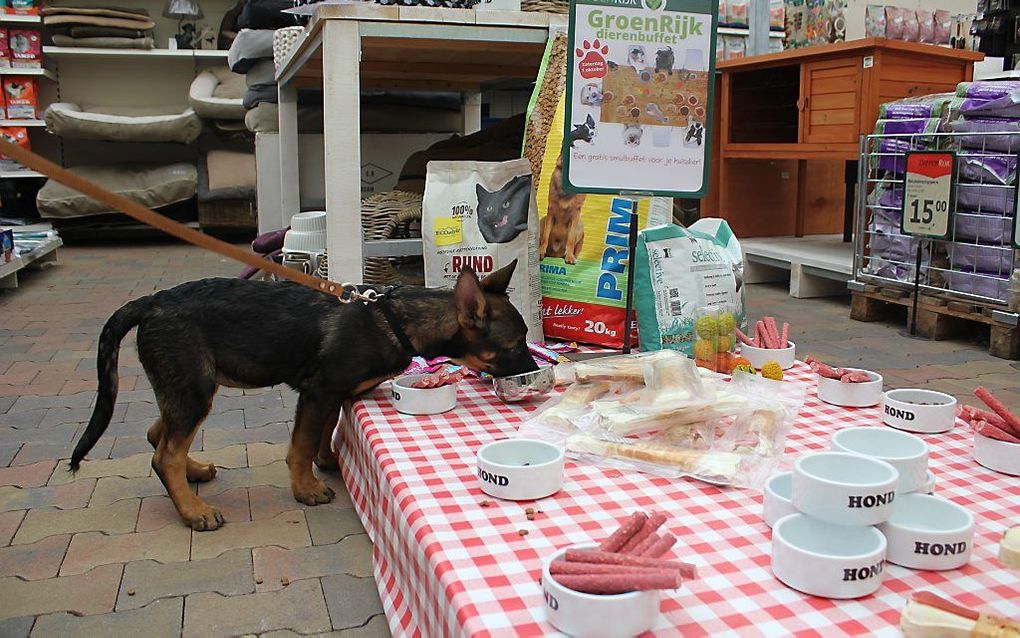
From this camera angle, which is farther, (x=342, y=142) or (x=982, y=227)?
(x=982, y=227)

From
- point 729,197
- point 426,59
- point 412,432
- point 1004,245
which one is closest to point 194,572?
point 412,432

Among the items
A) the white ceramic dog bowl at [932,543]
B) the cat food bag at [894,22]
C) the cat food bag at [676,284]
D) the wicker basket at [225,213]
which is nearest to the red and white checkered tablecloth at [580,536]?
→ the white ceramic dog bowl at [932,543]

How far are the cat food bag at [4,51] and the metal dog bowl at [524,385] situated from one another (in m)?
7.81

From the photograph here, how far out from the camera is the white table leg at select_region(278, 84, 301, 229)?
481 centimetres

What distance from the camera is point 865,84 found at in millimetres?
4617

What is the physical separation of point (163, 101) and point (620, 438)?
856 cm

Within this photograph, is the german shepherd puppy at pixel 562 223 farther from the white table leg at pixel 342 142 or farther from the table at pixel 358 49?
the white table leg at pixel 342 142

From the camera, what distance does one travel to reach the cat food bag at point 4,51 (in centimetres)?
817

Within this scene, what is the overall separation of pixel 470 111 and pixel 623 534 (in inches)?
168

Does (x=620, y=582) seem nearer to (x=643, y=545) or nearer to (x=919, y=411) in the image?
(x=643, y=545)

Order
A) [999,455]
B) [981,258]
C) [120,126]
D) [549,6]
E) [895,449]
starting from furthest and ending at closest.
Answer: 1. [120,126]
2. [981,258]
3. [549,6]
4. [999,455]
5. [895,449]

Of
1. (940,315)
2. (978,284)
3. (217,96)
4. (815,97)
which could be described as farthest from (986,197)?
(217,96)

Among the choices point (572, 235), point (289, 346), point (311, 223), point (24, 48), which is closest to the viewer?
point (289, 346)

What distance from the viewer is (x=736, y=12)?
7.27 metres
